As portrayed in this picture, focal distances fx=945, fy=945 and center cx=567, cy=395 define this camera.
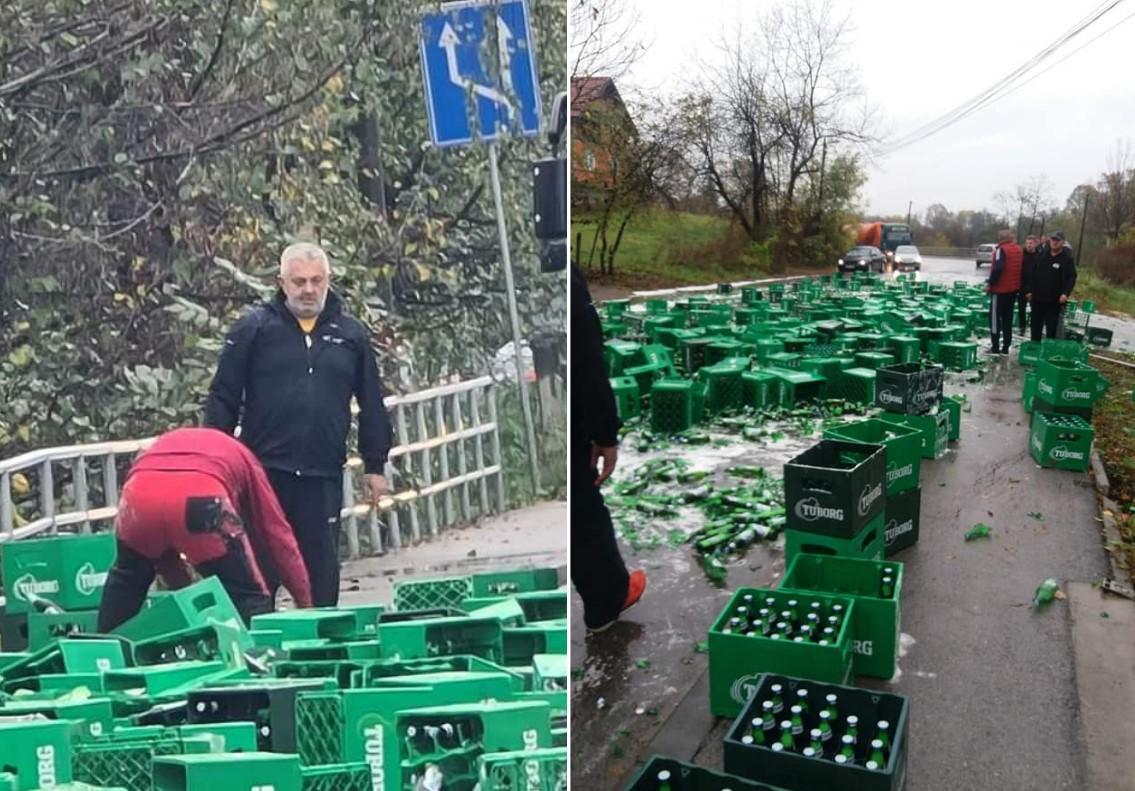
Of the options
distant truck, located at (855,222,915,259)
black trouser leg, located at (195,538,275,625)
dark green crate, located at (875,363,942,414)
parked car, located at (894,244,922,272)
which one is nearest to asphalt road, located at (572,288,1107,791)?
dark green crate, located at (875,363,942,414)

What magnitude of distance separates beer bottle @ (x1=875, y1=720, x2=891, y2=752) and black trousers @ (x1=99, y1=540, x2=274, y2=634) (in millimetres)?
1985

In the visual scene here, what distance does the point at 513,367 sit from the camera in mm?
1838

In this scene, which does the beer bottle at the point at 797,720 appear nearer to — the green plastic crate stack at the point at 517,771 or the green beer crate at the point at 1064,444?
the green plastic crate stack at the point at 517,771

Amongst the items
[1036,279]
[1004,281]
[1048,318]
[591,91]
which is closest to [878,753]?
[1036,279]

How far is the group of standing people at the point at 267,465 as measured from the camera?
69.6 inches

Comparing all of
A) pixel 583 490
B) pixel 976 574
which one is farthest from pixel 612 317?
pixel 583 490

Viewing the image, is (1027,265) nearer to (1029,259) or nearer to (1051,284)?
(1029,259)

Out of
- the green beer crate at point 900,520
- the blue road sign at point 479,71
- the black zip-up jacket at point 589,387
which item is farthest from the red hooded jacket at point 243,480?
the green beer crate at point 900,520

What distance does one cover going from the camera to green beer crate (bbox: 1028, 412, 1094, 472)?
6969mm

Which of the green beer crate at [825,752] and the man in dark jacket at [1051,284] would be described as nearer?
the green beer crate at [825,752]

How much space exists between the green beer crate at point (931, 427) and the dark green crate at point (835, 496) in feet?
7.37

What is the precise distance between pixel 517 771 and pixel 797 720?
155 cm

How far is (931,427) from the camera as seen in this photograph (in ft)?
23.6

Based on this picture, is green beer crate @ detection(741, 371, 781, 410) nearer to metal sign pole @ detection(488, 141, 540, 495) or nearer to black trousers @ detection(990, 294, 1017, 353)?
black trousers @ detection(990, 294, 1017, 353)
